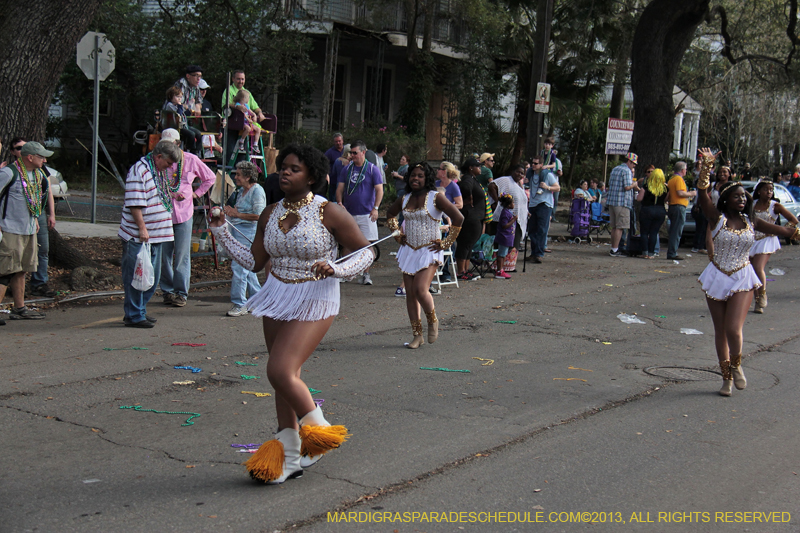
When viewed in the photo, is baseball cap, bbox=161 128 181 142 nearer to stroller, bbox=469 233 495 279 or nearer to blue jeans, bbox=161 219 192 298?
blue jeans, bbox=161 219 192 298

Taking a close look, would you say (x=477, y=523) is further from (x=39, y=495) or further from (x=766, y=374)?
(x=766, y=374)

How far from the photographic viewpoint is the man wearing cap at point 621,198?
16.8 meters

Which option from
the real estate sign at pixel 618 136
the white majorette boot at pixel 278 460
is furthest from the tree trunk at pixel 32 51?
the real estate sign at pixel 618 136

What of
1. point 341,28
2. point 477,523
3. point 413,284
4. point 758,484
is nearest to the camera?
point 477,523

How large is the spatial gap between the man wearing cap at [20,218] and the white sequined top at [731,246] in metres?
7.09

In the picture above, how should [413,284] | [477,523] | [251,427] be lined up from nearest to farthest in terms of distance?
[477,523], [251,427], [413,284]

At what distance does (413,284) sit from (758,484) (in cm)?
422

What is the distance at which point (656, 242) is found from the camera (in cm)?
1736

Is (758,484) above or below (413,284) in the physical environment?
below

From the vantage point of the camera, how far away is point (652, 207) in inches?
658

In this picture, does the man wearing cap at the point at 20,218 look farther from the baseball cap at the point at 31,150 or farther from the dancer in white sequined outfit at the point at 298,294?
the dancer in white sequined outfit at the point at 298,294

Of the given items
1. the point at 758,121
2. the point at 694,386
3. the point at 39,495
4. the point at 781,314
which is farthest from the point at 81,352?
the point at 758,121

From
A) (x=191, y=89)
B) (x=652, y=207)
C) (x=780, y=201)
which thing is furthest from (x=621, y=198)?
(x=191, y=89)

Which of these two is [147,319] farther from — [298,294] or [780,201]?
[780,201]
